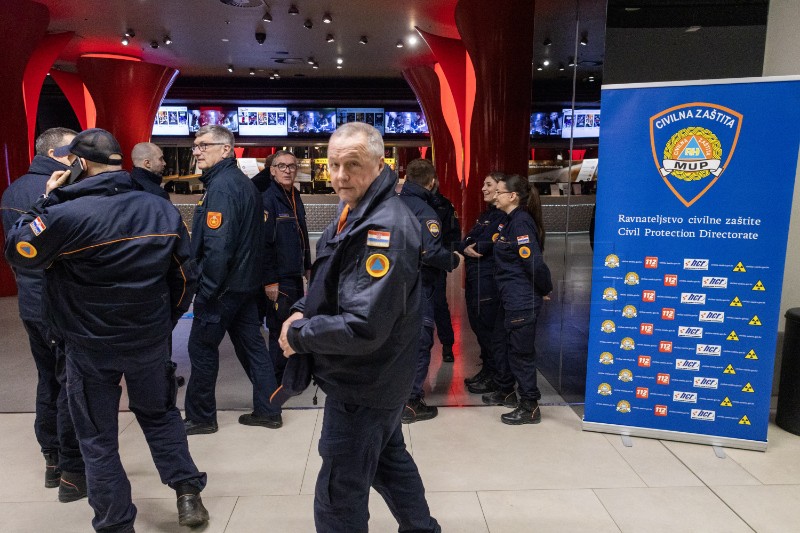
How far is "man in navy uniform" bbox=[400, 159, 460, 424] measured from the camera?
3279 mm

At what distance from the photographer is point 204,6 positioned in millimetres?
7703

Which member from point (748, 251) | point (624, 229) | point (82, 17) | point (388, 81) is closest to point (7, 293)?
point (82, 17)

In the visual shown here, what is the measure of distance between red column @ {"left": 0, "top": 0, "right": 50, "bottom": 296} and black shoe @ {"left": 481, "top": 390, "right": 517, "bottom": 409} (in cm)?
638

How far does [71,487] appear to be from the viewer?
8.50ft

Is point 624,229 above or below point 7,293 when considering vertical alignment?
above

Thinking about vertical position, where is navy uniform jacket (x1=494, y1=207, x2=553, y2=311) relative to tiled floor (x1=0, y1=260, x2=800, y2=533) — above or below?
above

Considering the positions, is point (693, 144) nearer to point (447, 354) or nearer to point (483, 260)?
point (483, 260)

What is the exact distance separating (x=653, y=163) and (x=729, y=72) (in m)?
0.70

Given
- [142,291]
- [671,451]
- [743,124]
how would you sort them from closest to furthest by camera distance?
[142,291] → [743,124] → [671,451]

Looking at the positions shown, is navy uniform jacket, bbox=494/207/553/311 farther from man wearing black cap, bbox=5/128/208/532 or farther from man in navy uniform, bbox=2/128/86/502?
man in navy uniform, bbox=2/128/86/502

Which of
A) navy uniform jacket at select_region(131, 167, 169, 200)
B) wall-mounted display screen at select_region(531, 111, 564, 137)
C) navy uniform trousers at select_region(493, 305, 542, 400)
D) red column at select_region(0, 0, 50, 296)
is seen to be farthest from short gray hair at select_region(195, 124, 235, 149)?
wall-mounted display screen at select_region(531, 111, 564, 137)

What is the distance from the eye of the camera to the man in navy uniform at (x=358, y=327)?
5.38 ft

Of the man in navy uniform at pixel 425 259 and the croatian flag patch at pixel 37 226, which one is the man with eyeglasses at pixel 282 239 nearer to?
the man in navy uniform at pixel 425 259

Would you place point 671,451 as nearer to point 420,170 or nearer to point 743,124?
point 743,124
